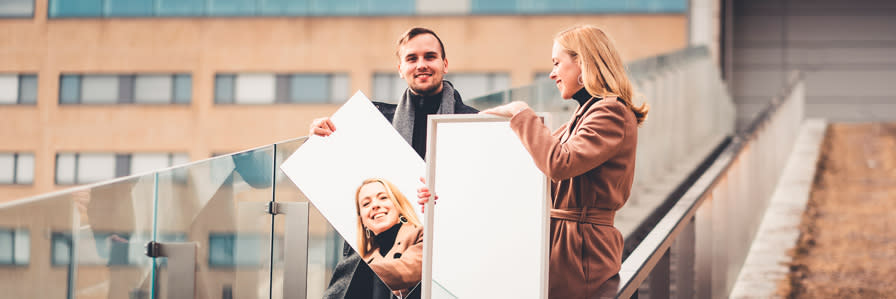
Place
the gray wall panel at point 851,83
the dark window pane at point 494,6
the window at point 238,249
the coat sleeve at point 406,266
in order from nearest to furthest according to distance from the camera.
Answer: the coat sleeve at point 406,266 < the window at point 238,249 < the gray wall panel at point 851,83 < the dark window pane at point 494,6

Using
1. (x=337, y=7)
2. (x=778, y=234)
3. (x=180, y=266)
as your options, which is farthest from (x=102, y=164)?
(x=180, y=266)

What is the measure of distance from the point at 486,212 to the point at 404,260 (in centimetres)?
37

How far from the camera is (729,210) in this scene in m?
6.57

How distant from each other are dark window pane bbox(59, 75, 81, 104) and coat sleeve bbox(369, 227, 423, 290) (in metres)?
38.6

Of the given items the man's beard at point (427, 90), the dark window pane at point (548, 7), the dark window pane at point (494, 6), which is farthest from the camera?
the dark window pane at point (494, 6)

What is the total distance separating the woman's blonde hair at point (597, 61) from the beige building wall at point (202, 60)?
108ft

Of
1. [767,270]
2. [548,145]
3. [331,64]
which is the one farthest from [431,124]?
[331,64]

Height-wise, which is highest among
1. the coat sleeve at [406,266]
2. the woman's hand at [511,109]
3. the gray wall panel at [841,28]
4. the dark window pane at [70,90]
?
the gray wall panel at [841,28]

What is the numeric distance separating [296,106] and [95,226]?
34633 mm

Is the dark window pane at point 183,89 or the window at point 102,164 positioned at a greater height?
the dark window pane at point 183,89

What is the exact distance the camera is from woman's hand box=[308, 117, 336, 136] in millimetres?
2881

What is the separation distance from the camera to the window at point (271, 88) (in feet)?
122

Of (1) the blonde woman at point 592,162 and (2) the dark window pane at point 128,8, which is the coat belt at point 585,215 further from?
(2) the dark window pane at point 128,8

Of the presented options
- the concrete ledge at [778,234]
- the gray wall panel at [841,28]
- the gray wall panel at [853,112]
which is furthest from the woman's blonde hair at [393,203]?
the gray wall panel at [841,28]
